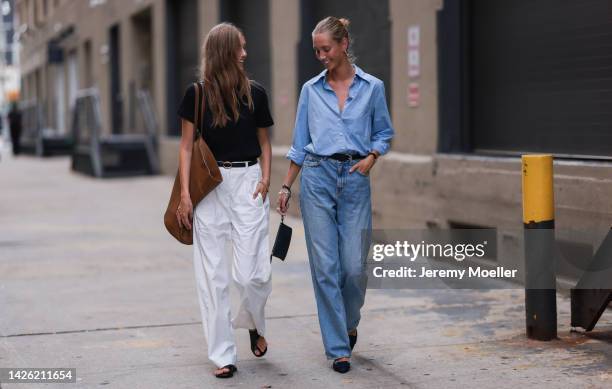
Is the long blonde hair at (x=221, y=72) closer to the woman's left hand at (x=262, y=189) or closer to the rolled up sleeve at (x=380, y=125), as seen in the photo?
the woman's left hand at (x=262, y=189)

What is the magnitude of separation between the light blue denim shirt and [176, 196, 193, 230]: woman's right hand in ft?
1.98

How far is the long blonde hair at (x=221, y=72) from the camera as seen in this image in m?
5.36

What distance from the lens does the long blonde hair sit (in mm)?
5359

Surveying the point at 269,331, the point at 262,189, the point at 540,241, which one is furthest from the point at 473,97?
the point at 262,189

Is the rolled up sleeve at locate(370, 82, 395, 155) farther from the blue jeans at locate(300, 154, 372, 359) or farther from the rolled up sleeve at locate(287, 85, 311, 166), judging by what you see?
the rolled up sleeve at locate(287, 85, 311, 166)

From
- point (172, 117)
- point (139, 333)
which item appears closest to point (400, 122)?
point (139, 333)

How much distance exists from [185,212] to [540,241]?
6.83 ft

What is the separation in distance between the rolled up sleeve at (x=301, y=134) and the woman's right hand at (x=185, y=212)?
2.00ft

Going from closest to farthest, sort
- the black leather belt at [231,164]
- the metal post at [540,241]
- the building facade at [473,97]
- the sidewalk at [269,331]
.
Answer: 1. the sidewalk at [269,331]
2. the black leather belt at [231,164]
3. the metal post at [540,241]
4. the building facade at [473,97]

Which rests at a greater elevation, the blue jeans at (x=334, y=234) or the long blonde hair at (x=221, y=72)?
the long blonde hair at (x=221, y=72)

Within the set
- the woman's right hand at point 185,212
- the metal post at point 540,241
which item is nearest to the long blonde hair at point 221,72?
the woman's right hand at point 185,212

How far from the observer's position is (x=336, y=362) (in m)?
5.41

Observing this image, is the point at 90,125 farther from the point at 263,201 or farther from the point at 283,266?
Answer: the point at 263,201

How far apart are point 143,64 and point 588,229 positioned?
17.8 metres
